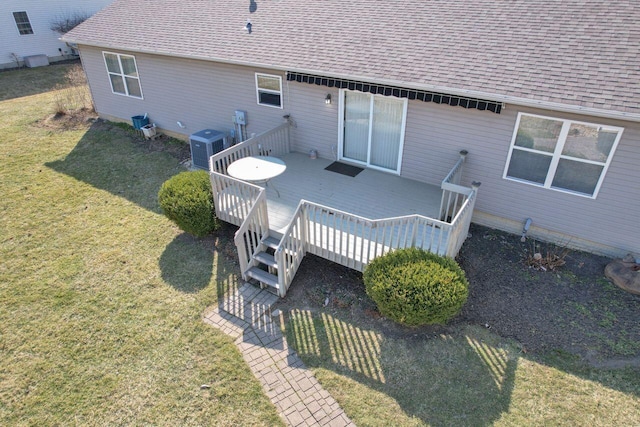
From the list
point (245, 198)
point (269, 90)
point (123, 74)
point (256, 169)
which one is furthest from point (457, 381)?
point (123, 74)

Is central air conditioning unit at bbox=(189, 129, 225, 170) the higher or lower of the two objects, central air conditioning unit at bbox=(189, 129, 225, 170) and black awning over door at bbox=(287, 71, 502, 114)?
the lower

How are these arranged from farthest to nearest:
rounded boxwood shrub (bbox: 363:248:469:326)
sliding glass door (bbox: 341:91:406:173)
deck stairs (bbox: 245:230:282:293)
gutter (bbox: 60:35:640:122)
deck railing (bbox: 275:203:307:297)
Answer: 1. sliding glass door (bbox: 341:91:406:173)
2. deck stairs (bbox: 245:230:282:293)
3. deck railing (bbox: 275:203:307:297)
4. gutter (bbox: 60:35:640:122)
5. rounded boxwood shrub (bbox: 363:248:469:326)

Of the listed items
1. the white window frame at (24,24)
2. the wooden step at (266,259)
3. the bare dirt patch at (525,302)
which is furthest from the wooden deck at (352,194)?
the white window frame at (24,24)

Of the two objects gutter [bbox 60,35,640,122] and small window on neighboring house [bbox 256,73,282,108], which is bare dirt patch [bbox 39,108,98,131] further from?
small window on neighboring house [bbox 256,73,282,108]

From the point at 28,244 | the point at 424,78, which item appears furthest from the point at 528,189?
the point at 28,244

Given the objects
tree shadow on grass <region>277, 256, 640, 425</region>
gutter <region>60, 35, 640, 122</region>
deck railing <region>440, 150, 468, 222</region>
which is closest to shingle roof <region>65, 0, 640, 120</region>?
gutter <region>60, 35, 640, 122</region>

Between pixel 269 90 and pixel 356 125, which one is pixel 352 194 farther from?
pixel 269 90

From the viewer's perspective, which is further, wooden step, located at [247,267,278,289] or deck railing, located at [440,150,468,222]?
deck railing, located at [440,150,468,222]
